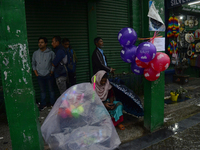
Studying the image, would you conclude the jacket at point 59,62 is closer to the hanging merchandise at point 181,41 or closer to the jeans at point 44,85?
the jeans at point 44,85

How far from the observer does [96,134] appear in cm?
223

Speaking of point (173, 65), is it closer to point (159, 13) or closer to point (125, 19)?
point (125, 19)

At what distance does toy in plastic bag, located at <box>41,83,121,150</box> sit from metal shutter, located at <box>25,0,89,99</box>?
9.73 ft

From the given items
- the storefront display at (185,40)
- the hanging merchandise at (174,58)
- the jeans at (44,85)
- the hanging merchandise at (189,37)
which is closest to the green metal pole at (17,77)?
the jeans at (44,85)

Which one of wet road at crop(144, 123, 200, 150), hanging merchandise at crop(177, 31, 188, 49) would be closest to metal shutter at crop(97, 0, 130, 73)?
hanging merchandise at crop(177, 31, 188, 49)

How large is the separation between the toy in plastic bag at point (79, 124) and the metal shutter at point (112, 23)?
12.9ft

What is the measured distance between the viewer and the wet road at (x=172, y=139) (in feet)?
9.25

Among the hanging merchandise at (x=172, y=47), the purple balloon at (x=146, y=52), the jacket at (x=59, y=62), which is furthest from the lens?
the hanging merchandise at (x=172, y=47)

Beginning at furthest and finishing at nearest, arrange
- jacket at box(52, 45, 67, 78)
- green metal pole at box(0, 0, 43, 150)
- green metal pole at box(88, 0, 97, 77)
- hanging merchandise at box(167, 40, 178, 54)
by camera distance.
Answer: hanging merchandise at box(167, 40, 178, 54) < green metal pole at box(88, 0, 97, 77) < jacket at box(52, 45, 67, 78) < green metal pole at box(0, 0, 43, 150)

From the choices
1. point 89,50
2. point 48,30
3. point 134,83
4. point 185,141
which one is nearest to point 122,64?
point 134,83

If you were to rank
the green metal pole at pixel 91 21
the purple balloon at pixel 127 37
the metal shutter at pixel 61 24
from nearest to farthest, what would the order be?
the purple balloon at pixel 127 37, the metal shutter at pixel 61 24, the green metal pole at pixel 91 21

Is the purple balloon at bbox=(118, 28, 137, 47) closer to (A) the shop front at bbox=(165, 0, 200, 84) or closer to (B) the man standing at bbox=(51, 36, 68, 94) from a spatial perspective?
(B) the man standing at bbox=(51, 36, 68, 94)

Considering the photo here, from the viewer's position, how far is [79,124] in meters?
2.21

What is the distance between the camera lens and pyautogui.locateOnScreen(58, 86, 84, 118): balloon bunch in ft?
7.28
